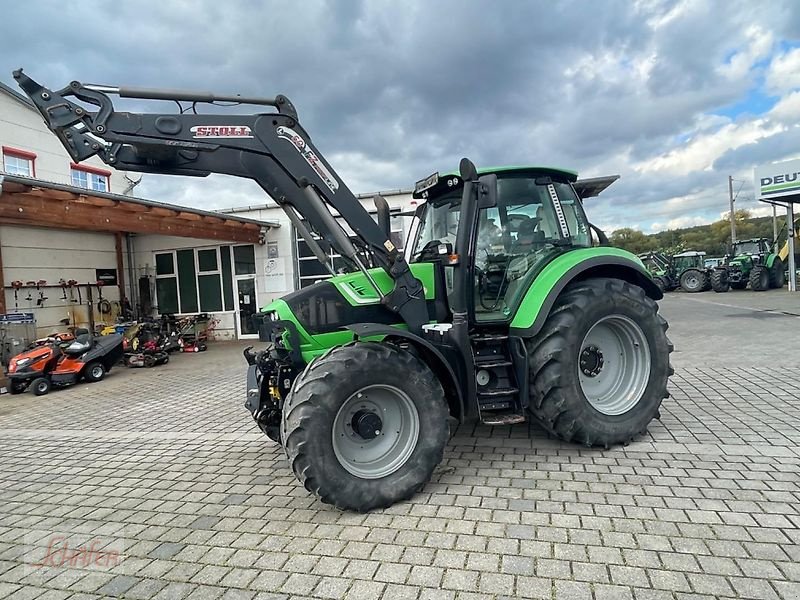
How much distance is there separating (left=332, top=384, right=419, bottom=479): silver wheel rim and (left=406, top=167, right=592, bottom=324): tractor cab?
112cm

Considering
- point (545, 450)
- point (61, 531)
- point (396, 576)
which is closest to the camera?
point (396, 576)

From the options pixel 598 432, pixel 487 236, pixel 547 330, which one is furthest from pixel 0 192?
pixel 598 432

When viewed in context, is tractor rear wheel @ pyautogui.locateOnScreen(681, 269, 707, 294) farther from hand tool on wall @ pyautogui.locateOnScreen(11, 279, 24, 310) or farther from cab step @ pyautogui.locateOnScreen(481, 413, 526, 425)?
hand tool on wall @ pyautogui.locateOnScreen(11, 279, 24, 310)

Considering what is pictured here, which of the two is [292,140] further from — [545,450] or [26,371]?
[26,371]

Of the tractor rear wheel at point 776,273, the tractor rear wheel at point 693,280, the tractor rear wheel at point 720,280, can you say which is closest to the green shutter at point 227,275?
the tractor rear wheel at point 720,280

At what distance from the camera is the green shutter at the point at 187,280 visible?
52.6 ft

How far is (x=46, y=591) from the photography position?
→ 2756 mm

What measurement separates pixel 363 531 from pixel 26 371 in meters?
8.74

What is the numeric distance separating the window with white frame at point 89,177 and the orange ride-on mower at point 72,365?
9429mm

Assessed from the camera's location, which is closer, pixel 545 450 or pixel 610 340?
pixel 545 450

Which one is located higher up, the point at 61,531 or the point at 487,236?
the point at 487,236

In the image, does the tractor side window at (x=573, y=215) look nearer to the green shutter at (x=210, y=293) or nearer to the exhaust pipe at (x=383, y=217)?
the exhaust pipe at (x=383, y=217)

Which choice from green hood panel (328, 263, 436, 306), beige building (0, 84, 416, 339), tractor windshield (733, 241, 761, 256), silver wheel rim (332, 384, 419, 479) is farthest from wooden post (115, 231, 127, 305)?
tractor windshield (733, 241, 761, 256)

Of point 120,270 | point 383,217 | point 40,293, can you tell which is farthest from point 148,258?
point 383,217
